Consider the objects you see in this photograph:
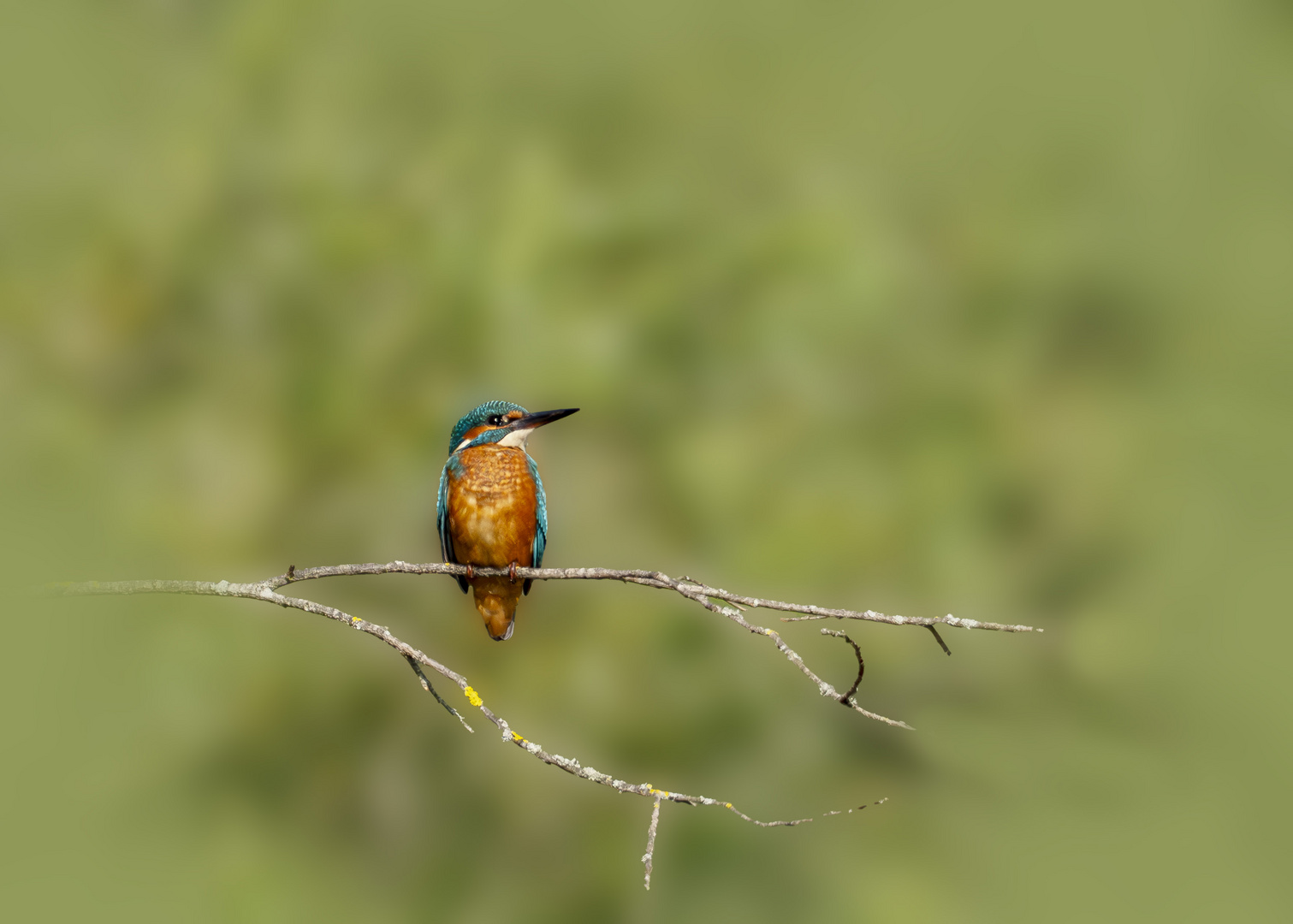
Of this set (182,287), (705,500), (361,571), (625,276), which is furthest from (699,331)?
(361,571)

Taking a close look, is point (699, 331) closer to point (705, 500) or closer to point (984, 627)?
point (705, 500)

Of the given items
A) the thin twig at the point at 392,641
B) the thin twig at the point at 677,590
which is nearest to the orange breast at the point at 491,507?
the thin twig at the point at 677,590

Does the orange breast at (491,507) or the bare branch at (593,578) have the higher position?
the bare branch at (593,578)

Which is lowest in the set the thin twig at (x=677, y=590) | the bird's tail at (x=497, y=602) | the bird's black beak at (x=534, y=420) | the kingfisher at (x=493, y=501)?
the bird's tail at (x=497, y=602)

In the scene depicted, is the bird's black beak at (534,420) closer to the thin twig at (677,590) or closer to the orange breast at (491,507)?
the orange breast at (491,507)

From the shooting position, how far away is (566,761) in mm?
1725

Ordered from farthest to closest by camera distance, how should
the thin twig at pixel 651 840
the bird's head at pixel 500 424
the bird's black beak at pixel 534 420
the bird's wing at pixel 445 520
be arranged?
the bird's wing at pixel 445 520, the bird's head at pixel 500 424, the bird's black beak at pixel 534 420, the thin twig at pixel 651 840

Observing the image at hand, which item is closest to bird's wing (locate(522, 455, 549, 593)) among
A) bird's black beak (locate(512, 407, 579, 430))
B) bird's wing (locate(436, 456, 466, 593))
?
bird's black beak (locate(512, 407, 579, 430))

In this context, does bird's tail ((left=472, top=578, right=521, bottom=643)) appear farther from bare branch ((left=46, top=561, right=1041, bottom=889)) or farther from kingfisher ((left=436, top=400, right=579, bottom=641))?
bare branch ((left=46, top=561, right=1041, bottom=889))

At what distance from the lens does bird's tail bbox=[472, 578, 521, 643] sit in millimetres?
2988

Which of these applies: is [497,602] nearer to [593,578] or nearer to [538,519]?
[538,519]

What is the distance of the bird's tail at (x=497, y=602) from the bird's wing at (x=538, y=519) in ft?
0.27

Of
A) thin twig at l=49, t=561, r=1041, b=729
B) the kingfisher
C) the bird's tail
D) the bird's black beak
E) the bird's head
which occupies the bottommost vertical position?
the bird's tail

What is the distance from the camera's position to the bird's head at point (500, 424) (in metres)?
2.97
